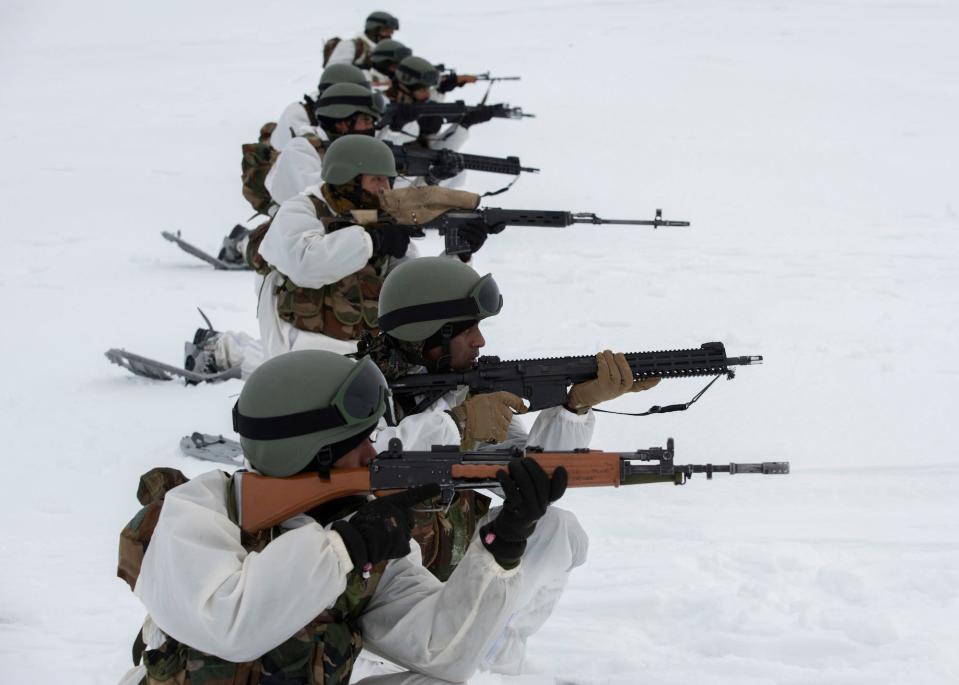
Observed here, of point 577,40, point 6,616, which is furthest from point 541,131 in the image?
point 6,616

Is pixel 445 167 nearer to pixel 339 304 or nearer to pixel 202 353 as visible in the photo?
pixel 202 353

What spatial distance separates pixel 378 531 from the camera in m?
2.30

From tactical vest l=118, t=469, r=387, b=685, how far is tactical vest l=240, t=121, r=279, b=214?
17.0 ft

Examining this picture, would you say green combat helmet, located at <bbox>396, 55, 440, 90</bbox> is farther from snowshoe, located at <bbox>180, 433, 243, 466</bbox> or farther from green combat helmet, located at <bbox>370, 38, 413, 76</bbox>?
snowshoe, located at <bbox>180, 433, 243, 466</bbox>

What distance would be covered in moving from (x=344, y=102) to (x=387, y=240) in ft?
5.56

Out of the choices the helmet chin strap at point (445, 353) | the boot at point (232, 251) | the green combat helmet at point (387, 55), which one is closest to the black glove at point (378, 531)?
the helmet chin strap at point (445, 353)

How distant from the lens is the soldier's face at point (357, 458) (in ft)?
8.15

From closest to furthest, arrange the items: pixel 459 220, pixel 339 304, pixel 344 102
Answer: pixel 339 304
pixel 459 220
pixel 344 102

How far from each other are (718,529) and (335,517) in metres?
2.43

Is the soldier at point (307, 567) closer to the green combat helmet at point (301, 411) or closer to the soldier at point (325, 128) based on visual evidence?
the green combat helmet at point (301, 411)

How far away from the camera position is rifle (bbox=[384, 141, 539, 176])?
7.17 meters

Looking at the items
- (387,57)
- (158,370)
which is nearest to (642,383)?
(158,370)

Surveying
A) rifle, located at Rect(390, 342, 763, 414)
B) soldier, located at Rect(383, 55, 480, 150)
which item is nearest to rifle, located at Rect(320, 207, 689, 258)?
rifle, located at Rect(390, 342, 763, 414)

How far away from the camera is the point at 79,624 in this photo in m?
3.78
